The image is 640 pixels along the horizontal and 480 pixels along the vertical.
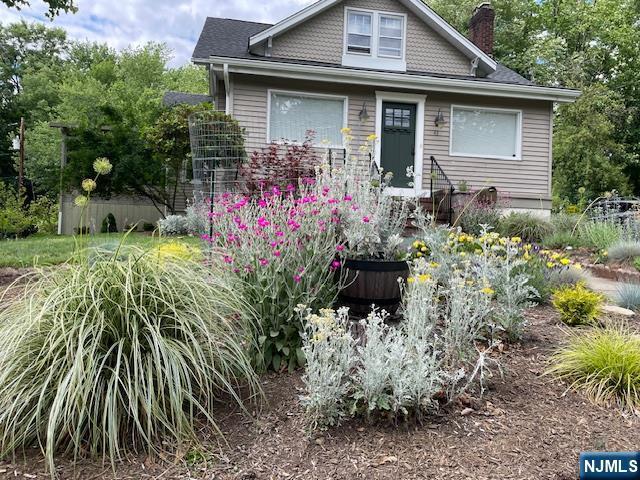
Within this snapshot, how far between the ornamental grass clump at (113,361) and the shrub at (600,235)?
21.6 ft

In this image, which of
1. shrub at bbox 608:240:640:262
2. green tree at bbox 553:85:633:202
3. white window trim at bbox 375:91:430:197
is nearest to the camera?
shrub at bbox 608:240:640:262

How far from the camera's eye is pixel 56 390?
1.95m

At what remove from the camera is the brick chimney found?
40.4ft

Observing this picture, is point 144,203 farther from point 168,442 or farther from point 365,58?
point 168,442

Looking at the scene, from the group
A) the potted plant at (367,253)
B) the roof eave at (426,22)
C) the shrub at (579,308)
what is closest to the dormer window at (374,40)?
the roof eave at (426,22)

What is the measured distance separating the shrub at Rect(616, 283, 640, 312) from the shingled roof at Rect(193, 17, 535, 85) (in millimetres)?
6877

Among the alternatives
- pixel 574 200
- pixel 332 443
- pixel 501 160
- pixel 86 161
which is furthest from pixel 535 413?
pixel 574 200

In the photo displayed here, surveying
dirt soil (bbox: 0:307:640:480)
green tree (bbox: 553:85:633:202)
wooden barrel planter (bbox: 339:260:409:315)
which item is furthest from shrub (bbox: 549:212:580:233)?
green tree (bbox: 553:85:633:202)

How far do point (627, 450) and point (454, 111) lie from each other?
938 centimetres

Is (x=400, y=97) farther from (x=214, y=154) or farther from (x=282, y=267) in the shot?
(x=282, y=267)

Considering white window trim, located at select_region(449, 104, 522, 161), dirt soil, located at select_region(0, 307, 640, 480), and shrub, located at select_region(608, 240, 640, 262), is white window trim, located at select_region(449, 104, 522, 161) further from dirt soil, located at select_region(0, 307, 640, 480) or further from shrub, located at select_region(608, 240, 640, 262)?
dirt soil, located at select_region(0, 307, 640, 480)

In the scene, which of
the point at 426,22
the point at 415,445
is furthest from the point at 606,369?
the point at 426,22

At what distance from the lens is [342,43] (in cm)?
1031

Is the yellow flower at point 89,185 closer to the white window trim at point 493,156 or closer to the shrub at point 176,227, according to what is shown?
the shrub at point 176,227
